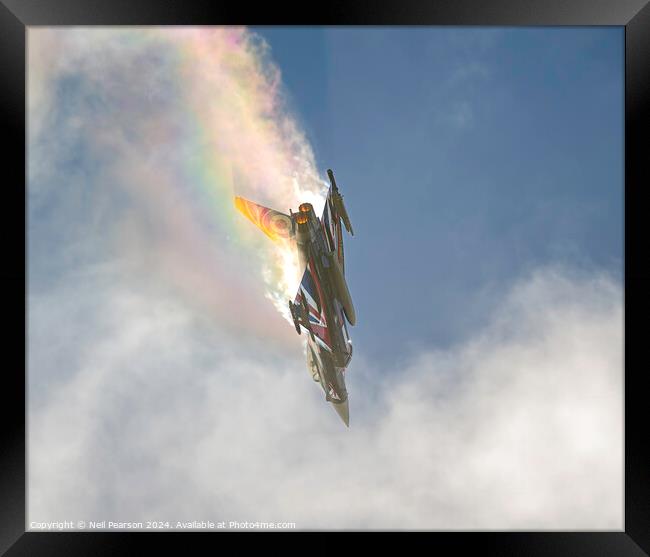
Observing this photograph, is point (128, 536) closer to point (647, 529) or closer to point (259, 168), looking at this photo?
point (259, 168)

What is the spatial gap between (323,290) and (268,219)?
1.00m

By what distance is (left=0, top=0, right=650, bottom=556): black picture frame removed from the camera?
15.7 feet

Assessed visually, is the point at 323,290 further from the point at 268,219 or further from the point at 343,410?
the point at 343,410

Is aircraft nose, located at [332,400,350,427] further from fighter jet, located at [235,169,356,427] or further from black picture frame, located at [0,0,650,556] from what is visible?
black picture frame, located at [0,0,650,556]

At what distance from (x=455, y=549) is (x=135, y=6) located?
6195mm

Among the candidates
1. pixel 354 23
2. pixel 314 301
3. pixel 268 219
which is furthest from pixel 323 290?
pixel 354 23

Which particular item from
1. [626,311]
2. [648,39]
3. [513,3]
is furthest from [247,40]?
[626,311]

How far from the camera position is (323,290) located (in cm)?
561

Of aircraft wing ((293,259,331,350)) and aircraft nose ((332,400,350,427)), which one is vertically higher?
aircraft wing ((293,259,331,350))

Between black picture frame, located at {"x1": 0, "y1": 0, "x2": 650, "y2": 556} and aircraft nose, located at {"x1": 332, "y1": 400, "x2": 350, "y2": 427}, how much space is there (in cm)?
143

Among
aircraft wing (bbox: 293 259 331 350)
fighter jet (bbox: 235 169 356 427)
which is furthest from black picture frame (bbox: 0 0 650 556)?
aircraft wing (bbox: 293 259 331 350)

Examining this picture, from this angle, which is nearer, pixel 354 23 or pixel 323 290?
pixel 354 23

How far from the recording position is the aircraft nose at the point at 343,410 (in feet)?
18.1

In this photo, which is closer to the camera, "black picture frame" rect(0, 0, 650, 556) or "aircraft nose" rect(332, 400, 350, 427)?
"black picture frame" rect(0, 0, 650, 556)
